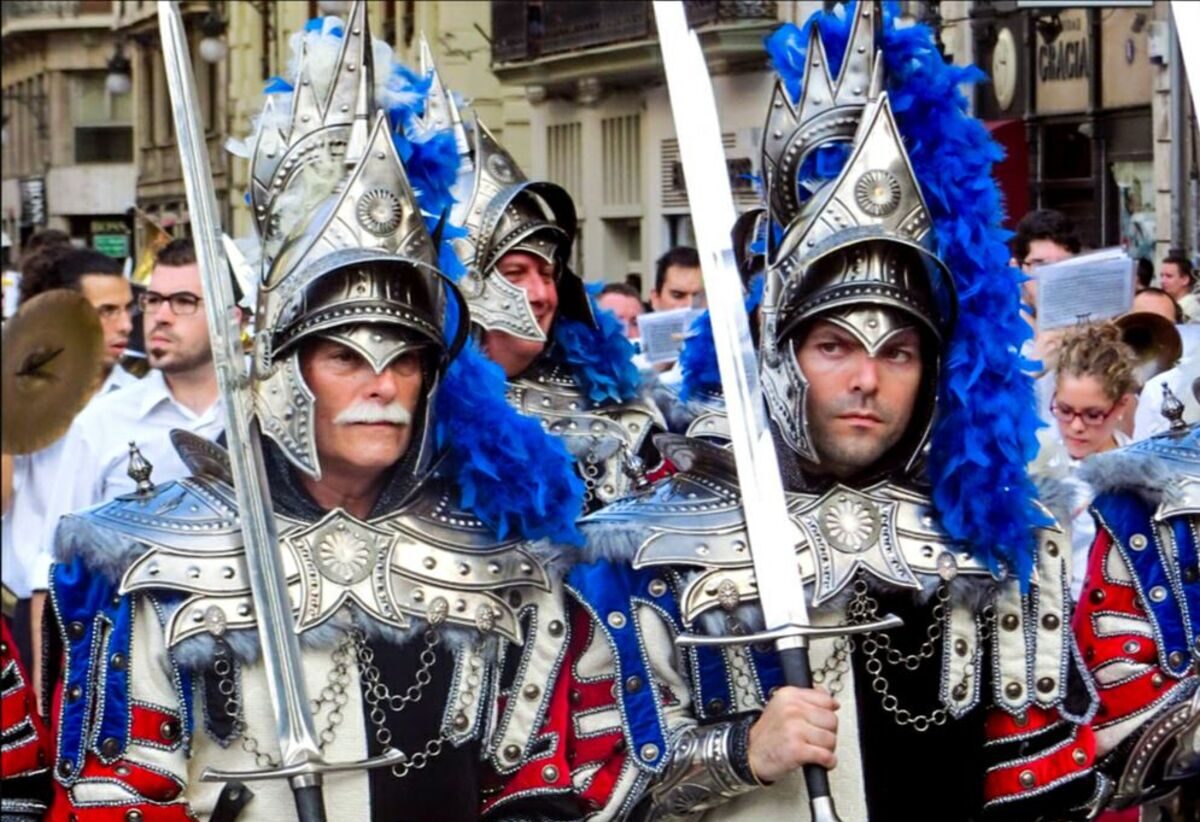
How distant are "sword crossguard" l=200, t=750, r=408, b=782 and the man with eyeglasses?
2.82m

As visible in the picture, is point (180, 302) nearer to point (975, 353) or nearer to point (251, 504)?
point (251, 504)

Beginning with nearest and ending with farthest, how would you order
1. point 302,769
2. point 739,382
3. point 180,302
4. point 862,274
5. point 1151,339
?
1. point 302,769
2. point 739,382
3. point 862,274
4. point 180,302
5. point 1151,339

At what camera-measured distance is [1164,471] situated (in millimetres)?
5535

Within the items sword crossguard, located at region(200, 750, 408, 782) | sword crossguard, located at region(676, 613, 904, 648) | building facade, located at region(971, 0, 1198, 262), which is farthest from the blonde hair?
building facade, located at region(971, 0, 1198, 262)

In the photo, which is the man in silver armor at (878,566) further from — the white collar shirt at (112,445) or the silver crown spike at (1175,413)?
the white collar shirt at (112,445)

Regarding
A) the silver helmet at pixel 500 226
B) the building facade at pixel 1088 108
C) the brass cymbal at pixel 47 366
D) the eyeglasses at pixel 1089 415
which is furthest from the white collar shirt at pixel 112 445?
the building facade at pixel 1088 108

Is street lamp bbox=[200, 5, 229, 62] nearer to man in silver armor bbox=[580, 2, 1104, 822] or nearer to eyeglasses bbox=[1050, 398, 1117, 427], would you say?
eyeglasses bbox=[1050, 398, 1117, 427]

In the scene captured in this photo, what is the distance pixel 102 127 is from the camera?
54.7m

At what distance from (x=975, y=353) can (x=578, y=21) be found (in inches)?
1023

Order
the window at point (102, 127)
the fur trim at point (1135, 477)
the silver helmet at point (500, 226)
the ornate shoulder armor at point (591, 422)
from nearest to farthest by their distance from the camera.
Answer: the fur trim at point (1135, 477), the ornate shoulder armor at point (591, 422), the silver helmet at point (500, 226), the window at point (102, 127)

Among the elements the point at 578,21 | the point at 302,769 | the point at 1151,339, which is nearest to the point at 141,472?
the point at 302,769

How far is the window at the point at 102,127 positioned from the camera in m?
54.7

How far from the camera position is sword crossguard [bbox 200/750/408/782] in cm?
488

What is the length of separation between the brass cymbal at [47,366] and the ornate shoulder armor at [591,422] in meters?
1.18
